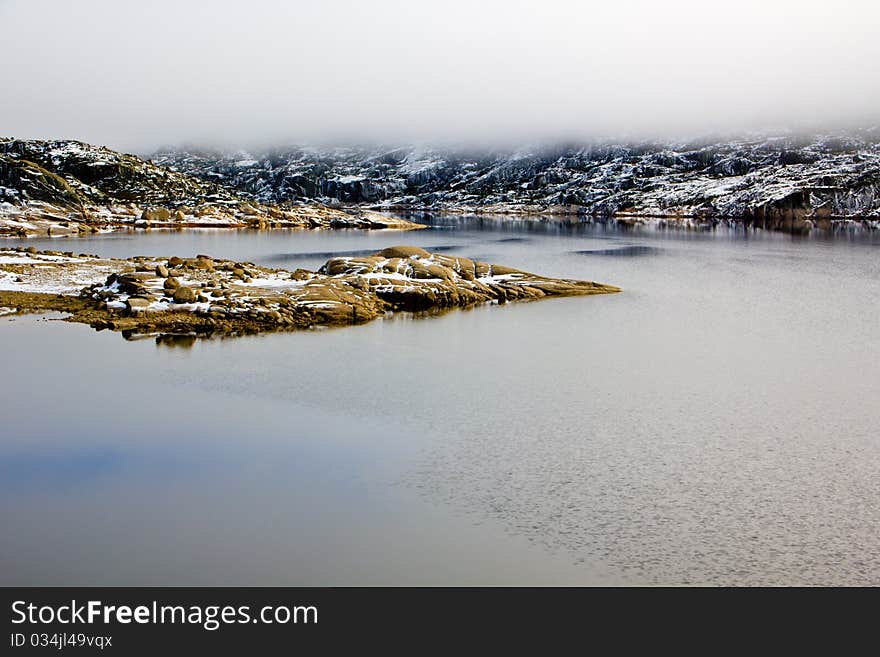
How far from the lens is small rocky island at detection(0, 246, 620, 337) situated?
6078cm

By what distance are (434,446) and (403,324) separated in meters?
31.1

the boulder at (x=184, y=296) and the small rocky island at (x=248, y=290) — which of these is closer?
the small rocky island at (x=248, y=290)

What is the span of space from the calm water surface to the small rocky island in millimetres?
4506

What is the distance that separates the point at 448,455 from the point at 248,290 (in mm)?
37800

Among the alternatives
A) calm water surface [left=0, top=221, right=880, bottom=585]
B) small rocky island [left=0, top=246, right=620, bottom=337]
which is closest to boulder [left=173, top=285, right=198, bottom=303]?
small rocky island [left=0, top=246, right=620, bottom=337]

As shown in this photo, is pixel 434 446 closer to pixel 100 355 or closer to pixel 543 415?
pixel 543 415

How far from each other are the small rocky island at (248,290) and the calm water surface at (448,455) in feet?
14.8

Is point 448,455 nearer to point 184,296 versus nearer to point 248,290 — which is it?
point 184,296

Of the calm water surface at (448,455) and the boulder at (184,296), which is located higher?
the boulder at (184,296)

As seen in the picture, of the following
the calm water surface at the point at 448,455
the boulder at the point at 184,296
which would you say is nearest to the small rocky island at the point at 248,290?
the boulder at the point at 184,296

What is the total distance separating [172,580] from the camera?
2306 centimetres

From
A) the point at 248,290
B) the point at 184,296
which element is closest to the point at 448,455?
the point at 184,296

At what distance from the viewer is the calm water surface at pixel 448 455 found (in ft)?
80.1

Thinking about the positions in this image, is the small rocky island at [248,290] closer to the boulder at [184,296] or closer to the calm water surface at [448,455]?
the boulder at [184,296]
